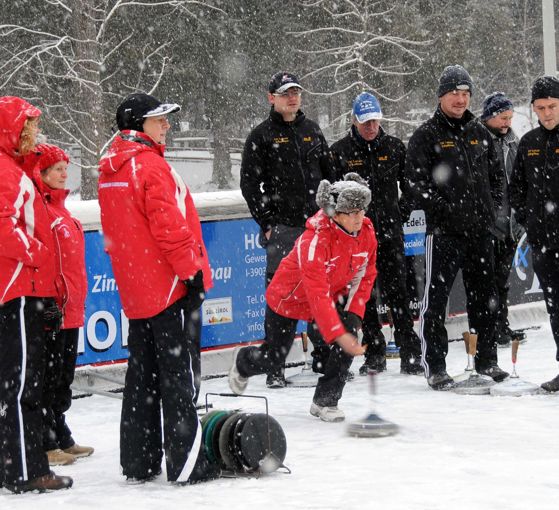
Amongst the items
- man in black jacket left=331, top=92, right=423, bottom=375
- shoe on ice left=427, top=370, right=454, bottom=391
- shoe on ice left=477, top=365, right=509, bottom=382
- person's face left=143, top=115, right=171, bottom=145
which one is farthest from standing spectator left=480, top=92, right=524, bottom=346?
person's face left=143, top=115, right=171, bottom=145

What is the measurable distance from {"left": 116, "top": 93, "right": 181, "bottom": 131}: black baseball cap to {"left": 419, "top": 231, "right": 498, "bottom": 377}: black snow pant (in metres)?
3.20

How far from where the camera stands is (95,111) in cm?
2539

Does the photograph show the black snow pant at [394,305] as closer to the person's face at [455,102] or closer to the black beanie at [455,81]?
the person's face at [455,102]

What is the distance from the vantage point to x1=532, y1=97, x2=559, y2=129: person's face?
26.6ft

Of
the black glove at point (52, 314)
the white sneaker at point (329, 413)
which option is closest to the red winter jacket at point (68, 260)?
the black glove at point (52, 314)

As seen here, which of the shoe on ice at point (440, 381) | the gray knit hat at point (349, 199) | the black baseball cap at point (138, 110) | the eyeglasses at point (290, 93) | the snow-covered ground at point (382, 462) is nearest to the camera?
the snow-covered ground at point (382, 462)

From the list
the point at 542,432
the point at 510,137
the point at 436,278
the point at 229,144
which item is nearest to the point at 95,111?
the point at 229,144

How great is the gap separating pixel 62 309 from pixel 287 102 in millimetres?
3181

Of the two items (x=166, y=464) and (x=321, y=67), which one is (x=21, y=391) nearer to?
(x=166, y=464)

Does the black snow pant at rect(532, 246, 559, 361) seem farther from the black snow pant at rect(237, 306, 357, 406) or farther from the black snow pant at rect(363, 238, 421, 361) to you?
the black snow pant at rect(237, 306, 357, 406)

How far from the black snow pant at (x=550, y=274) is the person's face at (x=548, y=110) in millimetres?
887

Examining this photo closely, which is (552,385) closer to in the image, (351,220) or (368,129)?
(351,220)

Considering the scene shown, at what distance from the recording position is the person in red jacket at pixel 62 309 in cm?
641

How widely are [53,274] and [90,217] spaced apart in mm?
3259
